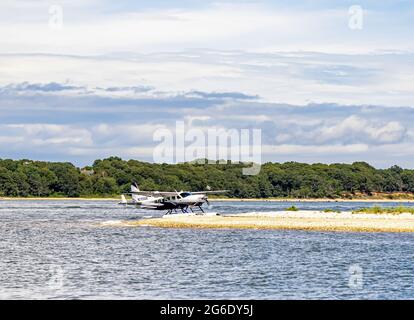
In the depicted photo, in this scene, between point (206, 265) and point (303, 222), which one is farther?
point (303, 222)

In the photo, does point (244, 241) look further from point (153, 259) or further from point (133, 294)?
point (133, 294)

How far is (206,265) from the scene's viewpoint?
160 ft

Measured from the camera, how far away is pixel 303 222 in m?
81.3

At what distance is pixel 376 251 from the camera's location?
5547 cm

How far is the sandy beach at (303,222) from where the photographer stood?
246 feet

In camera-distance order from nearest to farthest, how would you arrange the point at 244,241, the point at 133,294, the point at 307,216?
the point at 133,294 < the point at 244,241 < the point at 307,216

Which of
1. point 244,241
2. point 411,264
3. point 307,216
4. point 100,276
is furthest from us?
point 307,216

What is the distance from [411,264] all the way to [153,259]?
14.4m

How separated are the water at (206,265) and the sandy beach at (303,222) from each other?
3895mm

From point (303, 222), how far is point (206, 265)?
110ft

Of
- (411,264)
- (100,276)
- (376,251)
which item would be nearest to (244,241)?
(376,251)

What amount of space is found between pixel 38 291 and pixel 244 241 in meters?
27.9

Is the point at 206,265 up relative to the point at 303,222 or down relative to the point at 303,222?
up

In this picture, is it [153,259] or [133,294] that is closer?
[133,294]
